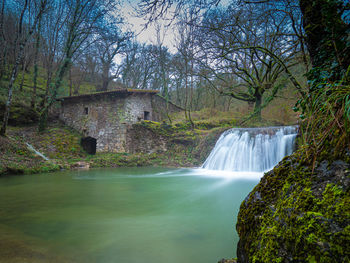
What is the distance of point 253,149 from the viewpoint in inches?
368

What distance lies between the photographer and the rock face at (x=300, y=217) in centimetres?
87

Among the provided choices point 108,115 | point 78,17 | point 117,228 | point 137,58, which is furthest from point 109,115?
point 117,228

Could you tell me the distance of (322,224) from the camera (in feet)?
3.00

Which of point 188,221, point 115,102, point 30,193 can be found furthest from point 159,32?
point 188,221

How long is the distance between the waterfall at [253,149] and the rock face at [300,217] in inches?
302

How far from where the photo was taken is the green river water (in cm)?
186

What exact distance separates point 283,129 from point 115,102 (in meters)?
12.0

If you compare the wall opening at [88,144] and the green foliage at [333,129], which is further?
the wall opening at [88,144]

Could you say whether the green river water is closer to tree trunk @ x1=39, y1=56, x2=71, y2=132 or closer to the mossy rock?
tree trunk @ x1=39, y1=56, x2=71, y2=132

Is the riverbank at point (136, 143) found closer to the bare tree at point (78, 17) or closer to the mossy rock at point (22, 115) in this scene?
the mossy rock at point (22, 115)

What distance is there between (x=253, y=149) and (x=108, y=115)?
36.9 ft

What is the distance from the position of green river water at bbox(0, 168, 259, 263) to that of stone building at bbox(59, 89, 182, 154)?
10746mm

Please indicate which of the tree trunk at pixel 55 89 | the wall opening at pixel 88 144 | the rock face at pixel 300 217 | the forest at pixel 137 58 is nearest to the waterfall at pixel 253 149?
the forest at pixel 137 58

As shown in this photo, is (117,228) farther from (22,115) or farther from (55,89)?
(22,115)
